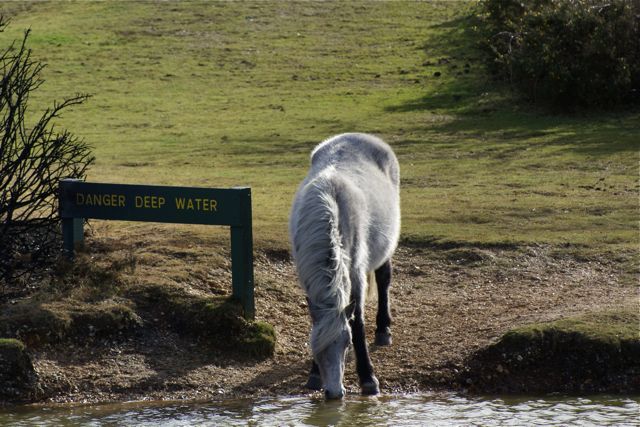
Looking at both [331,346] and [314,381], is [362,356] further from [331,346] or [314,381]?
[331,346]

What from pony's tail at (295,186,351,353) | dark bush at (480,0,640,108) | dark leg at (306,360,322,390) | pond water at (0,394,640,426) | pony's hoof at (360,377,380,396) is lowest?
pond water at (0,394,640,426)

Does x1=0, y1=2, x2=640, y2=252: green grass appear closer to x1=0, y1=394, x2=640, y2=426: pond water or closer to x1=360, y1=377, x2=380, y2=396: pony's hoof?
x1=360, y1=377, x2=380, y2=396: pony's hoof

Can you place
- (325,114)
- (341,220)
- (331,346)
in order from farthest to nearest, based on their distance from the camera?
(325,114), (341,220), (331,346)

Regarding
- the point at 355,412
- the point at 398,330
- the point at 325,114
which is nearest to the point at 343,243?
the point at 355,412

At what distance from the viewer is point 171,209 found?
891 centimetres

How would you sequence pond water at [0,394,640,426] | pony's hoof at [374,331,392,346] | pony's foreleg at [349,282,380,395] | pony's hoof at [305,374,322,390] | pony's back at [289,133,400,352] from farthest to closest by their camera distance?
pony's hoof at [374,331,392,346], pony's hoof at [305,374,322,390], pony's foreleg at [349,282,380,395], pond water at [0,394,640,426], pony's back at [289,133,400,352]

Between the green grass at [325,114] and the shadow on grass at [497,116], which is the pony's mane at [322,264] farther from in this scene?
the shadow on grass at [497,116]

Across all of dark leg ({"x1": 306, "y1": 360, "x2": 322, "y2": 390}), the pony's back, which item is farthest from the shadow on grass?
dark leg ({"x1": 306, "y1": 360, "x2": 322, "y2": 390})

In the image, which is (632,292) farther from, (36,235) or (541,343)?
(36,235)

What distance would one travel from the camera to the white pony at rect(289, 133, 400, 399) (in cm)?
697

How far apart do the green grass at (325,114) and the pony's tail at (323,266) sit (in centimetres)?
334

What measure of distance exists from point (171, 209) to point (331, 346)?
250 cm

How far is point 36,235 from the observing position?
1002 centimetres

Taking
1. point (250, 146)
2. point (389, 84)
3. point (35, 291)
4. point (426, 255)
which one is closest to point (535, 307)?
point (426, 255)
